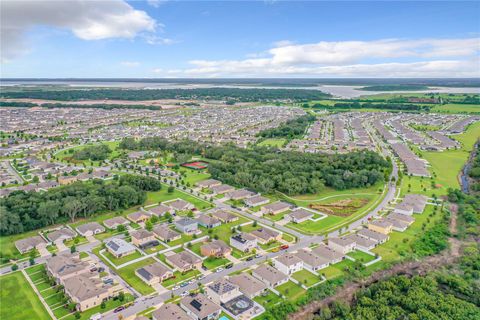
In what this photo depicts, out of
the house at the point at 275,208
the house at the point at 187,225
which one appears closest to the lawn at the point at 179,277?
the house at the point at 187,225

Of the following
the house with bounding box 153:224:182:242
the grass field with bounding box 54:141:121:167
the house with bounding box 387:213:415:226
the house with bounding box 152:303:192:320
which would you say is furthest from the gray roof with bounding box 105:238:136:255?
the grass field with bounding box 54:141:121:167

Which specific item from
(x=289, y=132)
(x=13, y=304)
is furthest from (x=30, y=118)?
(x=13, y=304)

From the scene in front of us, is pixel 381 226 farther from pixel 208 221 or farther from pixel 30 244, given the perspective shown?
pixel 30 244

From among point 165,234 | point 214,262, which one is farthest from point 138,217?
point 214,262

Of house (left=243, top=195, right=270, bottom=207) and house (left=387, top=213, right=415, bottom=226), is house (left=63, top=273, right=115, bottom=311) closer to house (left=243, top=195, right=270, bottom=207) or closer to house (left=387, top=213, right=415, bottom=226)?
house (left=243, top=195, right=270, bottom=207)

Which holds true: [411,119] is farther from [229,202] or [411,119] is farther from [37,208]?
[37,208]
